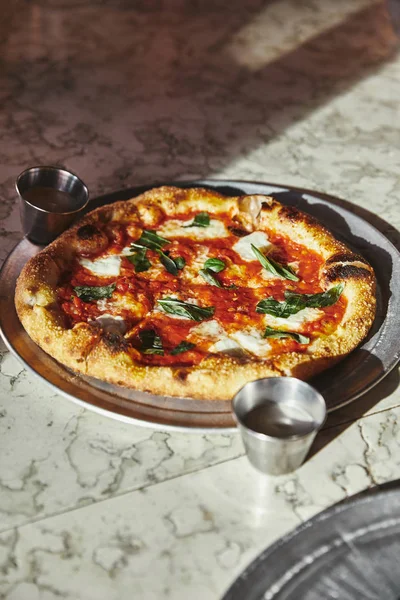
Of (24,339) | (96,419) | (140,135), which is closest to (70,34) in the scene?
(140,135)

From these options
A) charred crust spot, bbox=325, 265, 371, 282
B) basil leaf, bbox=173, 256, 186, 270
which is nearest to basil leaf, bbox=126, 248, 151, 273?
basil leaf, bbox=173, 256, 186, 270

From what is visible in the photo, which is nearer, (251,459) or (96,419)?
(251,459)

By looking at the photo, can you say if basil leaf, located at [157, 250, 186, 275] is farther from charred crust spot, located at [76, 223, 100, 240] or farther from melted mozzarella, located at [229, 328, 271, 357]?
melted mozzarella, located at [229, 328, 271, 357]

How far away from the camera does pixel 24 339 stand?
10.7 feet

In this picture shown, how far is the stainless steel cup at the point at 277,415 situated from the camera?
270cm

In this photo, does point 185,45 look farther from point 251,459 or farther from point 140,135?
point 251,459

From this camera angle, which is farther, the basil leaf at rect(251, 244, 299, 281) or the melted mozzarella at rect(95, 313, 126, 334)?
the basil leaf at rect(251, 244, 299, 281)

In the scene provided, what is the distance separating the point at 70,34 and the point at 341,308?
417 cm

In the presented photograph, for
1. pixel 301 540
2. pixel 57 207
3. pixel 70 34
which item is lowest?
pixel 70 34

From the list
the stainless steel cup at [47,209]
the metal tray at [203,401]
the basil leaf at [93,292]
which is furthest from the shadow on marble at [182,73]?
the basil leaf at [93,292]

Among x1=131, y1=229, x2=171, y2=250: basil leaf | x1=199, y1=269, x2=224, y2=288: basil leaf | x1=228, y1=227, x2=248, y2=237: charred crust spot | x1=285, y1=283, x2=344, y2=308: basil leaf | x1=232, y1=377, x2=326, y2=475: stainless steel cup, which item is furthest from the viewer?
x1=228, y1=227, x2=248, y2=237: charred crust spot

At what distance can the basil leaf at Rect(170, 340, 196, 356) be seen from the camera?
10.2 feet

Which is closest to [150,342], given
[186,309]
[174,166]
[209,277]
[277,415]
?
[186,309]

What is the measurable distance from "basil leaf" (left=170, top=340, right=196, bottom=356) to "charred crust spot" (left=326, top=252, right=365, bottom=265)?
0.84m
